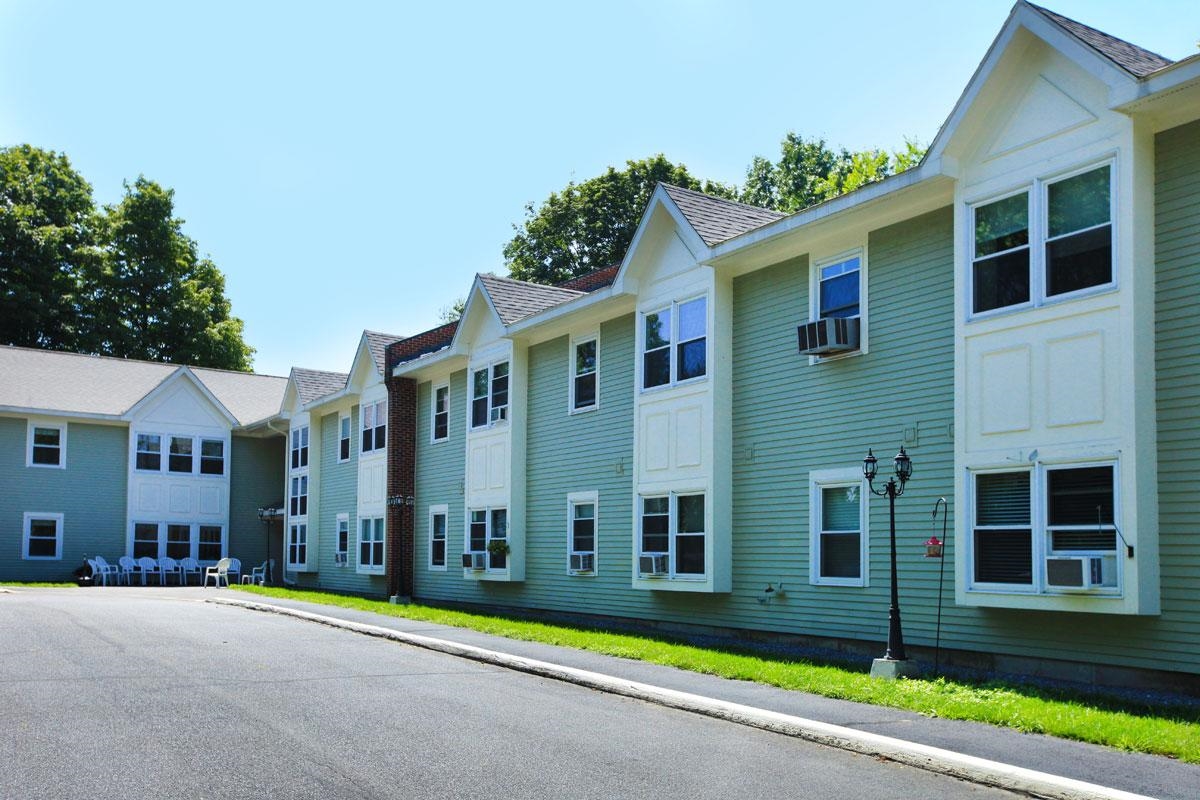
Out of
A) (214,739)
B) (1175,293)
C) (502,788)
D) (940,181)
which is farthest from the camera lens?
(940,181)

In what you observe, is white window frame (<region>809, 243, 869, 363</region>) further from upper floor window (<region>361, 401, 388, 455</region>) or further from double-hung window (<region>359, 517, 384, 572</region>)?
double-hung window (<region>359, 517, 384, 572</region>)

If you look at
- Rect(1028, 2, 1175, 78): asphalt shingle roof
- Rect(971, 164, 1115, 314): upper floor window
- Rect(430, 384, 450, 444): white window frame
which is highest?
Rect(1028, 2, 1175, 78): asphalt shingle roof

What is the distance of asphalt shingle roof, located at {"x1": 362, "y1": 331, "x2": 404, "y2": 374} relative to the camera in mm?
30984

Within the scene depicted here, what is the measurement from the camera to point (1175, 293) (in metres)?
12.1

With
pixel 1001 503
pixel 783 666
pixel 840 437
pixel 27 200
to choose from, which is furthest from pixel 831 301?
pixel 27 200

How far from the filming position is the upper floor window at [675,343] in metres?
19.0

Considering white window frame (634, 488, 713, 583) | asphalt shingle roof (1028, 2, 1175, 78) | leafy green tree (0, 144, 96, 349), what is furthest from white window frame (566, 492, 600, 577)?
leafy green tree (0, 144, 96, 349)

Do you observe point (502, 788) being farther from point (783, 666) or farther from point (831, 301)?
point (831, 301)

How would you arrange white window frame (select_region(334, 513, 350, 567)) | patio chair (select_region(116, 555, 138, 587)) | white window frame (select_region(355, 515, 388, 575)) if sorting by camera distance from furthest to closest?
patio chair (select_region(116, 555, 138, 587))
white window frame (select_region(334, 513, 350, 567))
white window frame (select_region(355, 515, 388, 575))

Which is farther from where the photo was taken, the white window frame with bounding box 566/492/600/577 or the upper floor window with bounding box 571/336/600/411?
the upper floor window with bounding box 571/336/600/411

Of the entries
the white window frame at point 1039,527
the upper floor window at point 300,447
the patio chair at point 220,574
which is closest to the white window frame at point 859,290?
the white window frame at point 1039,527

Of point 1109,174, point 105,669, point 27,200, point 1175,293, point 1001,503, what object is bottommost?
point 105,669

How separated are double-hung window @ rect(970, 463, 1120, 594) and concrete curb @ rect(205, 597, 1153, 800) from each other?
3.99 meters

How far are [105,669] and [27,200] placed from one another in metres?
54.3
